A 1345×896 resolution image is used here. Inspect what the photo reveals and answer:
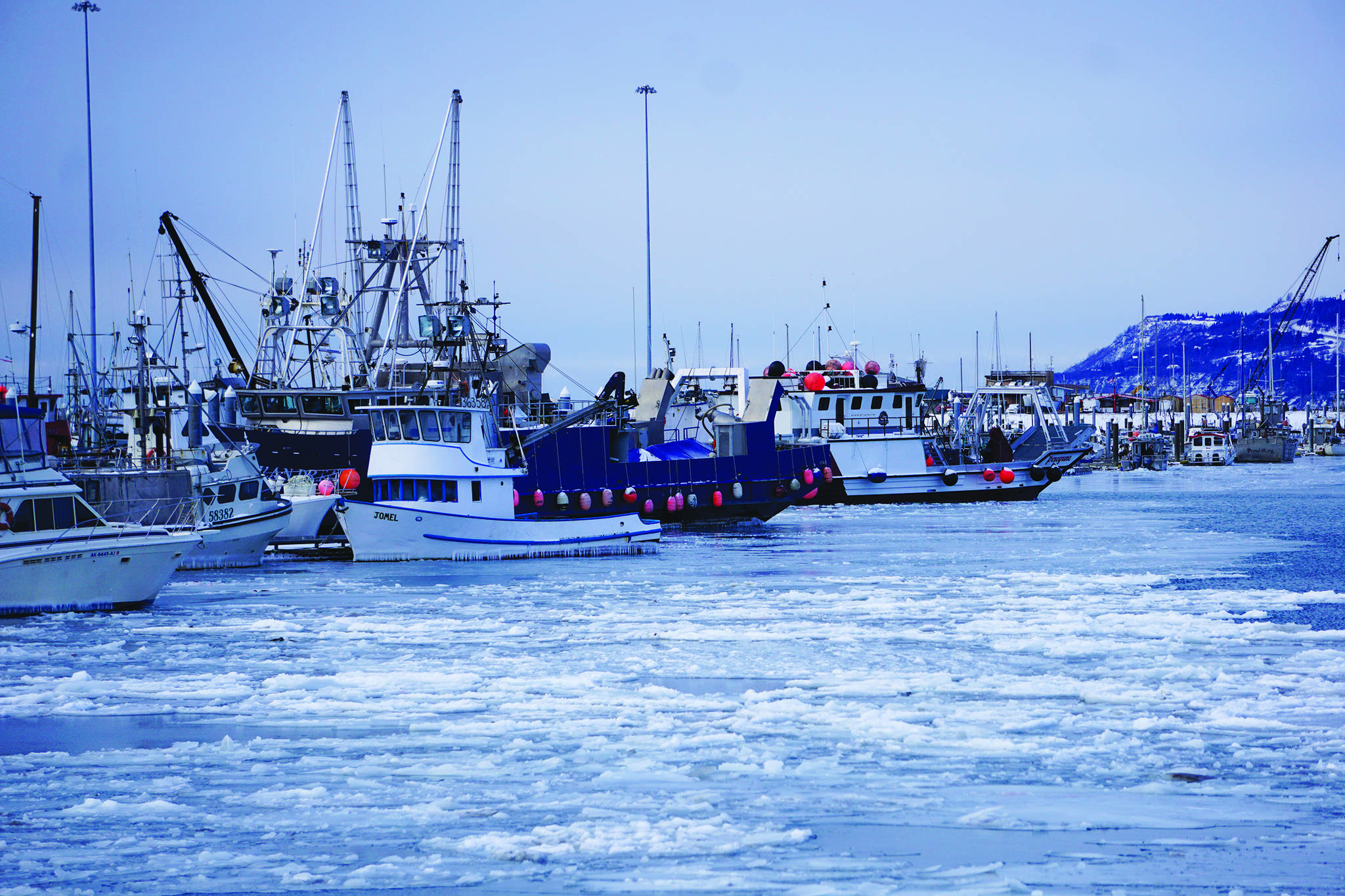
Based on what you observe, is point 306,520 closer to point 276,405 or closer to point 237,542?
point 237,542

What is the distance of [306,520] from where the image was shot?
112 ft

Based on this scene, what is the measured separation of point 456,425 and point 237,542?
224 inches

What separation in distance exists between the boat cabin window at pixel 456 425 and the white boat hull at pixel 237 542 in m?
4.32

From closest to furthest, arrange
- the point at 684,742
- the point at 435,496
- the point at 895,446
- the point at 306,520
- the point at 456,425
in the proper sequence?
the point at 684,742, the point at 456,425, the point at 435,496, the point at 306,520, the point at 895,446

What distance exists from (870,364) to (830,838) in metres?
49.3

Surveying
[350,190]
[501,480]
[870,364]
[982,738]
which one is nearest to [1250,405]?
[870,364]

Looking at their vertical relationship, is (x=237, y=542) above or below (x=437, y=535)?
below

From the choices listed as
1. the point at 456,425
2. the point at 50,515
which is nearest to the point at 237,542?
the point at 456,425

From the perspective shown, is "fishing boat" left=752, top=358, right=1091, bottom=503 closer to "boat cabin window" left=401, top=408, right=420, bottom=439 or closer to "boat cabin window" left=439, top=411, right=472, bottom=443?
"boat cabin window" left=439, top=411, right=472, bottom=443

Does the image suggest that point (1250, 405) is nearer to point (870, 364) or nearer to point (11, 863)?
point (870, 364)

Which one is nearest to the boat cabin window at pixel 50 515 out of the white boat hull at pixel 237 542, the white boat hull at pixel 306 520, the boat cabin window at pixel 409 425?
the white boat hull at pixel 237 542

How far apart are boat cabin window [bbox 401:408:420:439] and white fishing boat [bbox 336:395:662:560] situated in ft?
0.05

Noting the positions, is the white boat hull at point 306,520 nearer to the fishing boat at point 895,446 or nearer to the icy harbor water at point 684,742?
the icy harbor water at point 684,742

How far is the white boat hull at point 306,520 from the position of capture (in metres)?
33.8
